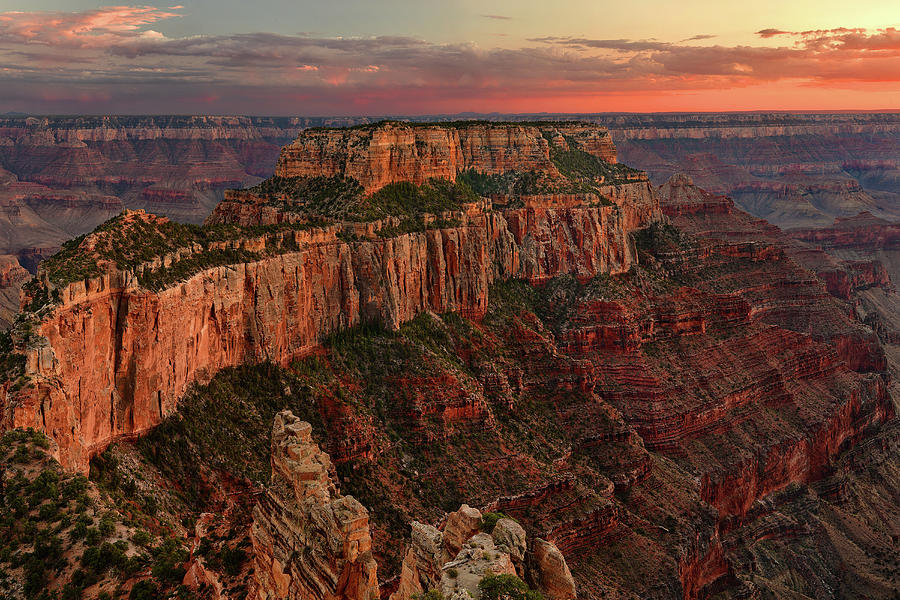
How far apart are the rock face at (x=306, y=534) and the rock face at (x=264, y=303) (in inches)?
459

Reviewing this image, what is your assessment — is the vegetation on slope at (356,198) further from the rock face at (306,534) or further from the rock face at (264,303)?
the rock face at (306,534)

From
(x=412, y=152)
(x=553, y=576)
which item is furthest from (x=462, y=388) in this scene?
(x=553, y=576)

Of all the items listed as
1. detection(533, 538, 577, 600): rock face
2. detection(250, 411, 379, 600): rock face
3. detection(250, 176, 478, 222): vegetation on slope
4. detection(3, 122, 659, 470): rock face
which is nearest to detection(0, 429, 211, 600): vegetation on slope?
detection(3, 122, 659, 470): rock face

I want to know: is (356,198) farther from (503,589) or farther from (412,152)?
(503,589)

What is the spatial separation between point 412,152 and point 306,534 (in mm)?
79828

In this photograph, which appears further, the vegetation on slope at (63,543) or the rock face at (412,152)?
the rock face at (412,152)

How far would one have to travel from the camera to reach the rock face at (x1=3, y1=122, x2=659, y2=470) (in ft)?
180

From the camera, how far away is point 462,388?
93188mm

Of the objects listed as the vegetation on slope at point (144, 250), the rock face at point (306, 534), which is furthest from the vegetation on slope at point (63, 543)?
the vegetation on slope at point (144, 250)

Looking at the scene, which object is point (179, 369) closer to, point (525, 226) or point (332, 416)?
point (332, 416)

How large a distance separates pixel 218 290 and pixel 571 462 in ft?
148

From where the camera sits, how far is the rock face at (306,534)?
4431 cm

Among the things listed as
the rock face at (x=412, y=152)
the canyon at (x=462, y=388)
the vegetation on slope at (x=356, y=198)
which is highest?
the rock face at (x=412, y=152)

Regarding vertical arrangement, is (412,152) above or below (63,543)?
above
